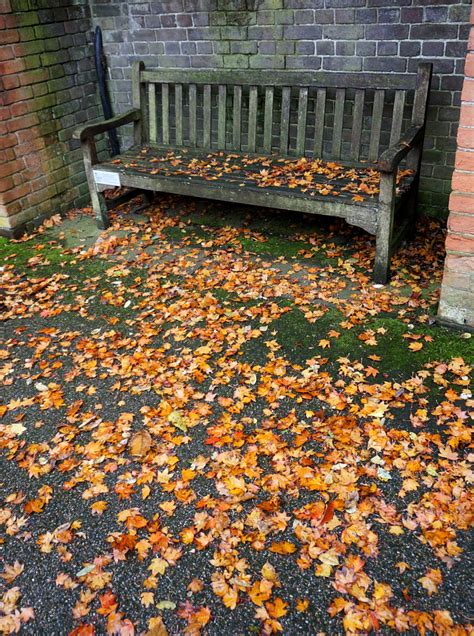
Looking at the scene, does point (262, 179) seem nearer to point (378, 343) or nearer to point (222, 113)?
point (222, 113)

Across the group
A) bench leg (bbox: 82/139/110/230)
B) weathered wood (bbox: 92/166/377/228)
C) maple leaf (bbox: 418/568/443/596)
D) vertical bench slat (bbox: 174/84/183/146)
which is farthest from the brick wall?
maple leaf (bbox: 418/568/443/596)

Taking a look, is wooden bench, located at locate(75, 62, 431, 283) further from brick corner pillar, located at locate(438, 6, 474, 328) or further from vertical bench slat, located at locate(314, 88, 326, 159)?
brick corner pillar, located at locate(438, 6, 474, 328)

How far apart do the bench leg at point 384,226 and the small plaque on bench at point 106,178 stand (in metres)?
2.57

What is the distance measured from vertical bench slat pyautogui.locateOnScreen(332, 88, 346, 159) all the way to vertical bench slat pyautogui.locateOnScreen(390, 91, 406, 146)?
46cm

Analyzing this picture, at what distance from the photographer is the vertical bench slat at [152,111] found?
5.67m

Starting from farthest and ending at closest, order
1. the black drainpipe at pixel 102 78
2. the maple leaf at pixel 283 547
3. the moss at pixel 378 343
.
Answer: the black drainpipe at pixel 102 78
the moss at pixel 378 343
the maple leaf at pixel 283 547

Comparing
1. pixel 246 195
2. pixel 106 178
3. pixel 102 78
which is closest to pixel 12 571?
pixel 246 195

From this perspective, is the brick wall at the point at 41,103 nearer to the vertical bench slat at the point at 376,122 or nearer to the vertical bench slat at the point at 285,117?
the vertical bench slat at the point at 285,117

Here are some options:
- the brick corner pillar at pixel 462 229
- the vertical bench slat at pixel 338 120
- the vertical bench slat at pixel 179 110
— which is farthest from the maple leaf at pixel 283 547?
the vertical bench slat at pixel 179 110

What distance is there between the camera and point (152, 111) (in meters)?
5.73

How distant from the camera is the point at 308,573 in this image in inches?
92.4

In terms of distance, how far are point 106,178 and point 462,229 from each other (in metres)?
3.38

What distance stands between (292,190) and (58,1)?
11.1 feet

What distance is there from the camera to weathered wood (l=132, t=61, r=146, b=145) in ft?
18.6
